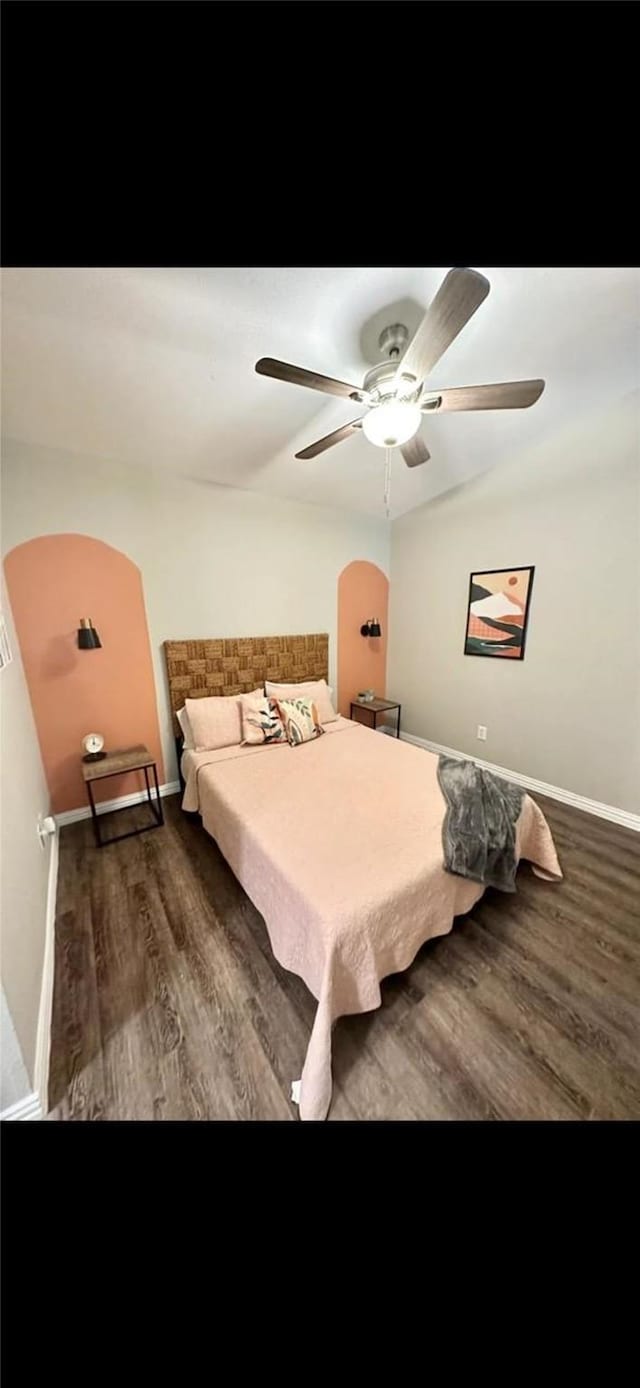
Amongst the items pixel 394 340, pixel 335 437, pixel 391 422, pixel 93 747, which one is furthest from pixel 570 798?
pixel 93 747

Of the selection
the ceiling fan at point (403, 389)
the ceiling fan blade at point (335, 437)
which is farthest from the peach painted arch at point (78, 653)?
the ceiling fan at point (403, 389)

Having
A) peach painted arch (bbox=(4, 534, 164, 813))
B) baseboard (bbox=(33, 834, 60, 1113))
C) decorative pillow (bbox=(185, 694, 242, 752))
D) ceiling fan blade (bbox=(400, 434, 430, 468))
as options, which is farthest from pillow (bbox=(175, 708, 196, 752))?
ceiling fan blade (bbox=(400, 434, 430, 468))

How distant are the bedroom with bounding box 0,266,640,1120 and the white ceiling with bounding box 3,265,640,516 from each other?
0.01 metres

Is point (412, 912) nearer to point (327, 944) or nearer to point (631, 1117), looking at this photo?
point (327, 944)

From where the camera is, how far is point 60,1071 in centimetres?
119

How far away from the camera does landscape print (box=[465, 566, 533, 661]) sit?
2848 millimetres

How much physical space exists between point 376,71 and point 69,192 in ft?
2.06

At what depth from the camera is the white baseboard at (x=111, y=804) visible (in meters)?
2.58

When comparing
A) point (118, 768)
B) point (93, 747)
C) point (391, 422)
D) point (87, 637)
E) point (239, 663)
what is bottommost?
point (118, 768)

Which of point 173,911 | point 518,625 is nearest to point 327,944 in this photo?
point 173,911

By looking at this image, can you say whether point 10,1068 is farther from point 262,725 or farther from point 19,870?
point 262,725

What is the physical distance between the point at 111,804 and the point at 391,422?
2.92 meters

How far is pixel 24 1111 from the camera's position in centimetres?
104

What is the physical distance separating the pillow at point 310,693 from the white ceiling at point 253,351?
166 cm
